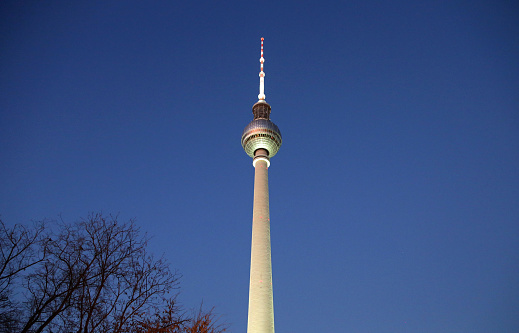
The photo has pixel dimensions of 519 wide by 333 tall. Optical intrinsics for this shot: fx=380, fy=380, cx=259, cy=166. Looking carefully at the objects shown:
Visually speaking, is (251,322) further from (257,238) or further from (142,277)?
(142,277)

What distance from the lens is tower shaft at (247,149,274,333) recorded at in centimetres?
5428

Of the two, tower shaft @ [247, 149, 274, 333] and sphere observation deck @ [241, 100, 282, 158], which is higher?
sphere observation deck @ [241, 100, 282, 158]

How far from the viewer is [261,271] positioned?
188 ft

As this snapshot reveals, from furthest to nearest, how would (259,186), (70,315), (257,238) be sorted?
(259,186) < (257,238) < (70,315)

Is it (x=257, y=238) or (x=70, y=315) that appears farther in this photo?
(x=257, y=238)

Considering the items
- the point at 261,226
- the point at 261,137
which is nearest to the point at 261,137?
the point at 261,137

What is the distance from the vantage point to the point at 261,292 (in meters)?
55.5

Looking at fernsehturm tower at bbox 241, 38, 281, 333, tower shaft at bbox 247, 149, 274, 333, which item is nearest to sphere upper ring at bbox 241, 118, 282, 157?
fernsehturm tower at bbox 241, 38, 281, 333

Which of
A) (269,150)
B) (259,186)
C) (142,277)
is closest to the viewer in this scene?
(142,277)

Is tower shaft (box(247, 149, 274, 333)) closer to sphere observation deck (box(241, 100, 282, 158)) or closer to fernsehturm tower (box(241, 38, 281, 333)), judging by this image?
fernsehturm tower (box(241, 38, 281, 333))

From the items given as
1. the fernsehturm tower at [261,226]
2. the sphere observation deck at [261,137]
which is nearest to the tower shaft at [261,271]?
the fernsehturm tower at [261,226]

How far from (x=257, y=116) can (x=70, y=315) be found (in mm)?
64501

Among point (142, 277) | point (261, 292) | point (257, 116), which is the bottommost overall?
point (142, 277)

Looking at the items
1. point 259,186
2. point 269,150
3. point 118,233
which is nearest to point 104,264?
point 118,233
